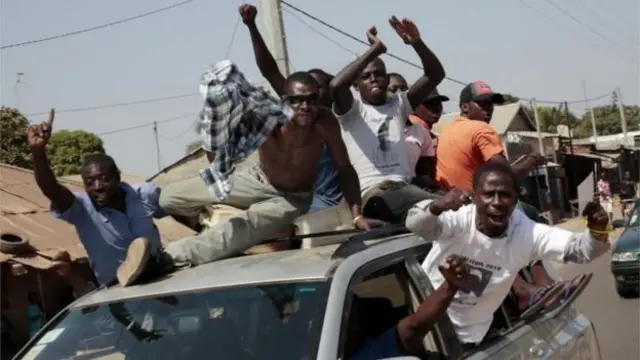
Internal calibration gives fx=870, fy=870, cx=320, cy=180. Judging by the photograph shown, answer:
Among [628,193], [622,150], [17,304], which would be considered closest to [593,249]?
[17,304]

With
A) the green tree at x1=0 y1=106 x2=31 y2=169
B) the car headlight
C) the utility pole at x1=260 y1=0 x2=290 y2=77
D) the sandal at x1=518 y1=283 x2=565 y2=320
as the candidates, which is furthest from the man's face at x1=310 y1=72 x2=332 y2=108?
the green tree at x1=0 y1=106 x2=31 y2=169

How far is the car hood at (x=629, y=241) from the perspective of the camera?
11656 millimetres

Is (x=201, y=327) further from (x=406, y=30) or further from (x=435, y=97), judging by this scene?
(x=435, y=97)

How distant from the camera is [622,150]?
49.5 metres

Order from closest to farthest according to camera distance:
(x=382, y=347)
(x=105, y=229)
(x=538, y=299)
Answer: (x=382, y=347) < (x=538, y=299) < (x=105, y=229)

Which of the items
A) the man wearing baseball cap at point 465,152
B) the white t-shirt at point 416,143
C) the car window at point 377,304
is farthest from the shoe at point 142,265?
the white t-shirt at point 416,143

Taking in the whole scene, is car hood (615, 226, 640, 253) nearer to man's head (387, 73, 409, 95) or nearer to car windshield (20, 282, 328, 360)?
man's head (387, 73, 409, 95)

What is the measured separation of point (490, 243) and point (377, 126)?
1.76m

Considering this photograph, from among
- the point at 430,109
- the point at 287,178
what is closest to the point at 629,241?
the point at 430,109

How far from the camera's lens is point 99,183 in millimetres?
4547

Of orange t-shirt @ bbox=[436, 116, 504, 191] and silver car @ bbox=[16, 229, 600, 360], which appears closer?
silver car @ bbox=[16, 229, 600, 360]

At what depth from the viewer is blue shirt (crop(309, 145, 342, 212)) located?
16.4ft

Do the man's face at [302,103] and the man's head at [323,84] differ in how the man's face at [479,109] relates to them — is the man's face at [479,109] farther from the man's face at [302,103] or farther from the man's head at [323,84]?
the man's face at [302,103]

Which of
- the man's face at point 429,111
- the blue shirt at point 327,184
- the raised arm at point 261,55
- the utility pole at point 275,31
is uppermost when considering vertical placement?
the utility pole at point 275,31
